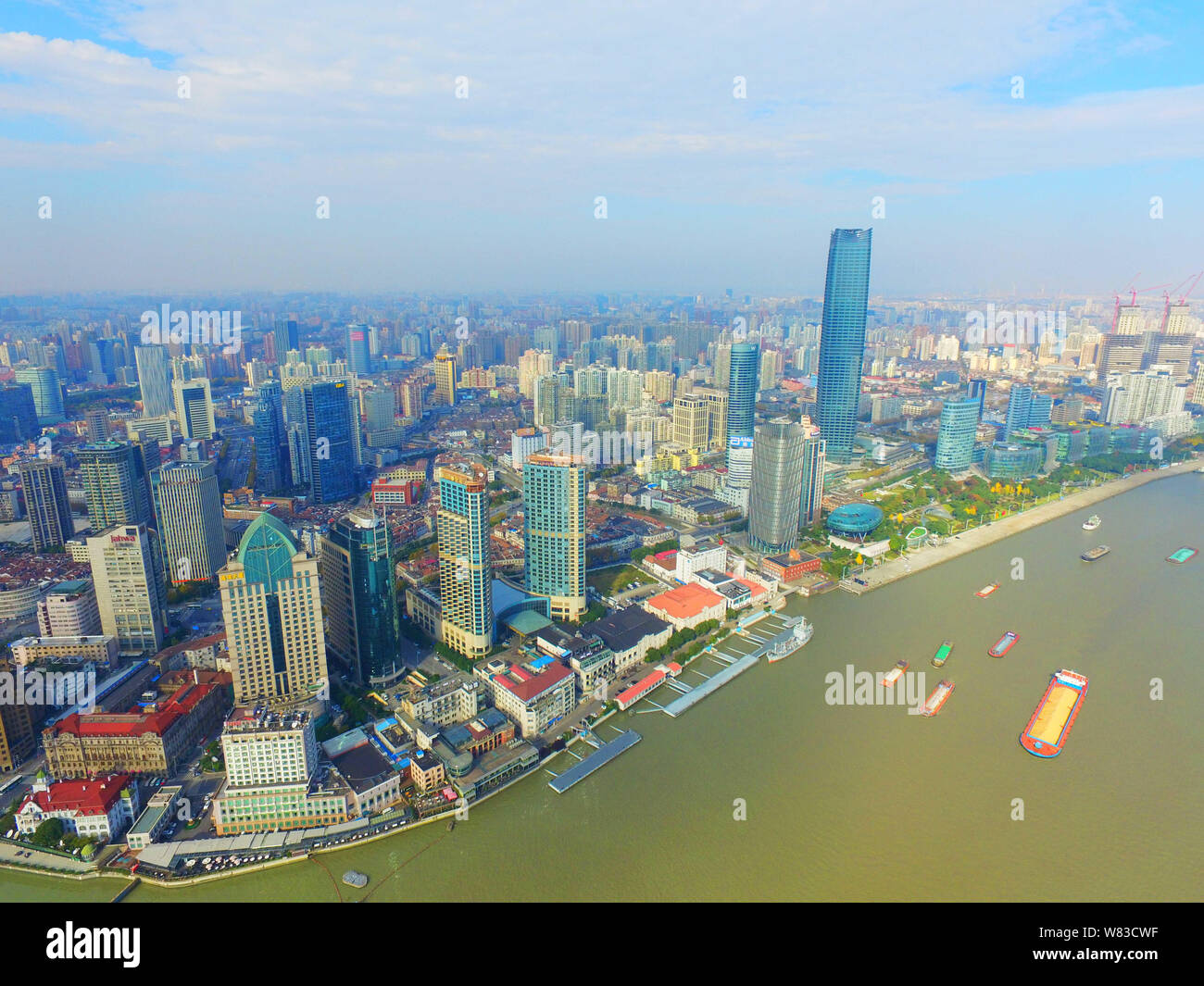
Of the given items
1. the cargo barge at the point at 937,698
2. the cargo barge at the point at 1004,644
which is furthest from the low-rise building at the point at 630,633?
the cargo barge at the point at 1004,644

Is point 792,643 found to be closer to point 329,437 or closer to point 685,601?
point 685,601

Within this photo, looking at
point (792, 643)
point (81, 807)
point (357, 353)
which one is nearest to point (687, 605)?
point (792, 643)

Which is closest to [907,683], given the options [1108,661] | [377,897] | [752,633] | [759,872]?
[752,633]

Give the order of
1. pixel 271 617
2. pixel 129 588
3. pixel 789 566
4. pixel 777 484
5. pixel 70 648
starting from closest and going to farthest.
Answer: pixel 271 617 → pixel 70 648 → pixel 129 588 → pixel 789 566 → pixel 777 484

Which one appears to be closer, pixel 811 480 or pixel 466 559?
pixel 466 559

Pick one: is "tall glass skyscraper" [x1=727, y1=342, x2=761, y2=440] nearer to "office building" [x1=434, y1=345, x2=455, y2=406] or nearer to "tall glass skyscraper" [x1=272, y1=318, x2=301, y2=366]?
"office building" [x1=434, y1=345, x2=455, y2=406]

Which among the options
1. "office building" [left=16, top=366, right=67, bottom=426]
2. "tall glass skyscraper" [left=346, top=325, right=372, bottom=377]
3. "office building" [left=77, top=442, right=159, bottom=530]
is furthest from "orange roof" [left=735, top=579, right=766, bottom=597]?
"tall glass skyscraper" [left=346, top=325, right=372, bottom=377]

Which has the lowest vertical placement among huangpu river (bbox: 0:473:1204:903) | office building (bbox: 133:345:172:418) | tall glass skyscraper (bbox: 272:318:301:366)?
huangpu river (bbox: 0:473:1204:903)
